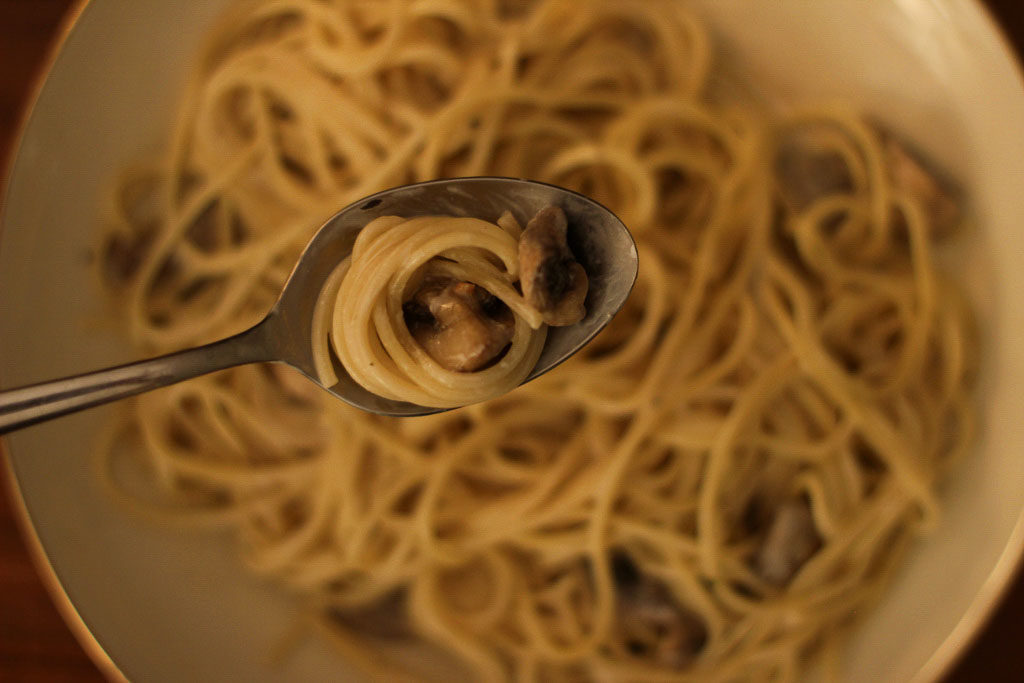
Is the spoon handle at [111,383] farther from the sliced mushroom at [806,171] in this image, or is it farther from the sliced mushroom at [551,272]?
the sliced mushroom at [806,171]

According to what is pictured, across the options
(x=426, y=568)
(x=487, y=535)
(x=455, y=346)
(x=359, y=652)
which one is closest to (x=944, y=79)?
(x=455, y=346)

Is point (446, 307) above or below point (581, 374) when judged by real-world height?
above

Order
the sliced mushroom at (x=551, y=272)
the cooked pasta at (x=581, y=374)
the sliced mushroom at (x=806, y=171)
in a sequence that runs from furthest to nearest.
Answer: the sliced mushroom at (x=806, y=171) → the cooked pasta at (x=581, y=374) → the sliced mushroom at (x=551, y=272)

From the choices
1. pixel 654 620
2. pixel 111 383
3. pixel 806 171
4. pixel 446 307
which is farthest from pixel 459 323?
pixel 806 171

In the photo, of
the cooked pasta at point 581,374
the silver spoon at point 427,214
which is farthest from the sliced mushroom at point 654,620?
the silver spoon at point 427,214

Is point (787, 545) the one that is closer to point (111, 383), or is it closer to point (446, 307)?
point (446, 307)

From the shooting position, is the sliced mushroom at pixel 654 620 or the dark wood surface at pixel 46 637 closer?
the sliced mushroom at pixel 654 620

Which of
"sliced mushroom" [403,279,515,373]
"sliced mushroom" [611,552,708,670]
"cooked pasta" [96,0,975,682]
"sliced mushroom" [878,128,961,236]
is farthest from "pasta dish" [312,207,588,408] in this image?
"sliced mushroom" [878,128,961,236]
